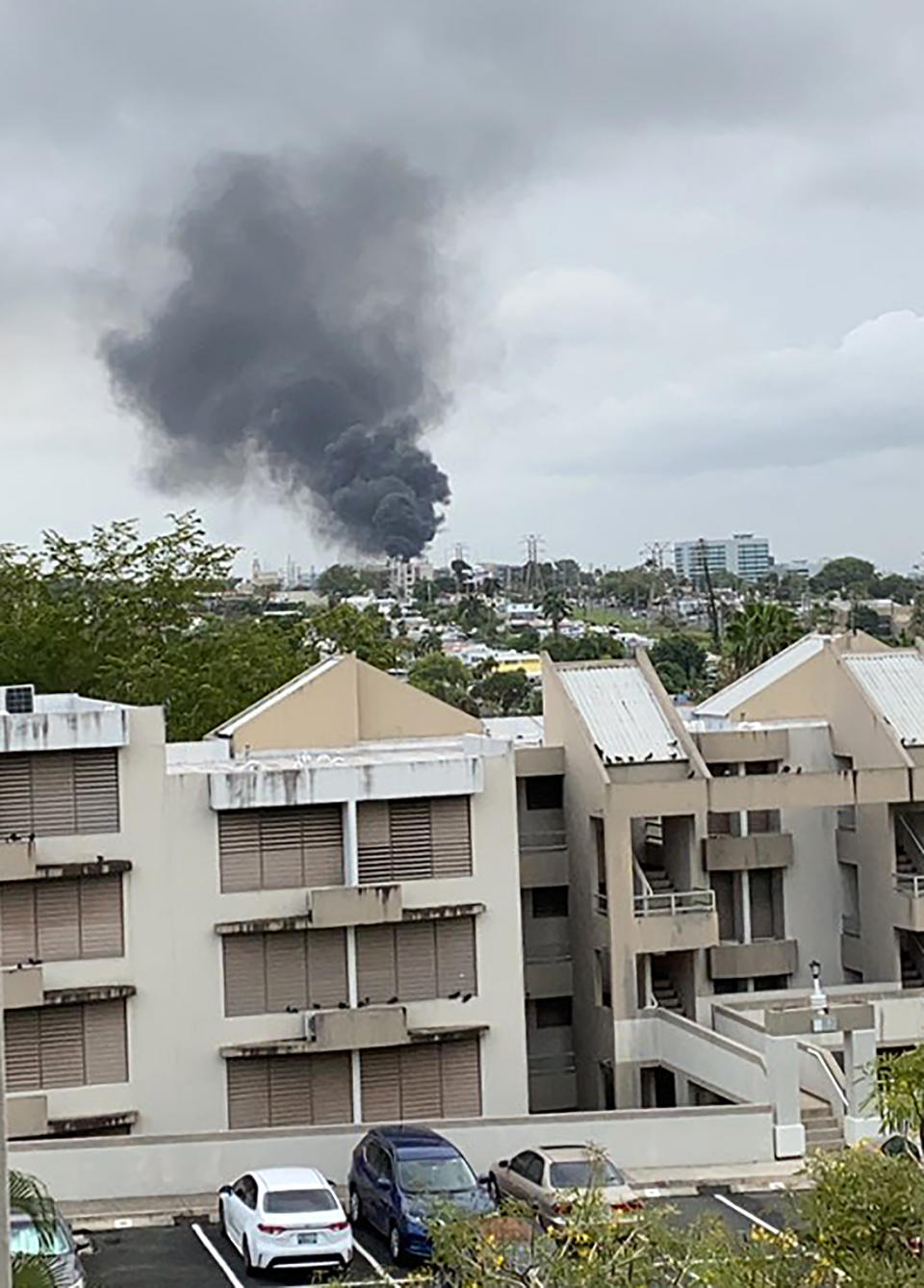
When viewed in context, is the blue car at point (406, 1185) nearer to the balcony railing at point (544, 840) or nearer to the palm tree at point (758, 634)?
the balcony railing at point (544, 840)

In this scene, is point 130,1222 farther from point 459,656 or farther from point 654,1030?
point 459,656

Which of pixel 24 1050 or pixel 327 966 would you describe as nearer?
pixel 24 1050

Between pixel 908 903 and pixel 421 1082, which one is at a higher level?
pixel 908 903

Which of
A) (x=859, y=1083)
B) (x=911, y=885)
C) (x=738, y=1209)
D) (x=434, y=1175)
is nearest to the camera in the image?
(x=434, y=1175)

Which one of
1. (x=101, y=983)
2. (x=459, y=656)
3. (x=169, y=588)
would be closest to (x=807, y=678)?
(x=101, y=983)

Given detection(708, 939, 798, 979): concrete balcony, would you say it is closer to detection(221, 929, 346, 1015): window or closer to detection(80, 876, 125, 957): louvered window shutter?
detection(221, 929, 346, 1015): window

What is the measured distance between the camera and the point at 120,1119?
3494 cm

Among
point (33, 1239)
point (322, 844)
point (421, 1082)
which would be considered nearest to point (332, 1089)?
point (421, 1082)

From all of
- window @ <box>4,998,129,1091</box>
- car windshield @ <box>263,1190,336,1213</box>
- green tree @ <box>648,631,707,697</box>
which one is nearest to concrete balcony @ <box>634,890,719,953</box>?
window @ <box>4,998,129,1091</box>

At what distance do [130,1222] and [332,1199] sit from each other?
4269 mm

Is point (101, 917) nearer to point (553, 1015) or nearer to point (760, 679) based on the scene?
point (553, 1015)

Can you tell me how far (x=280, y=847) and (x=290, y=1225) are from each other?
9372 millimetres

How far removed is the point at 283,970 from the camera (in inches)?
1423

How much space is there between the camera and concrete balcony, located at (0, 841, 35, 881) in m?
34.6
